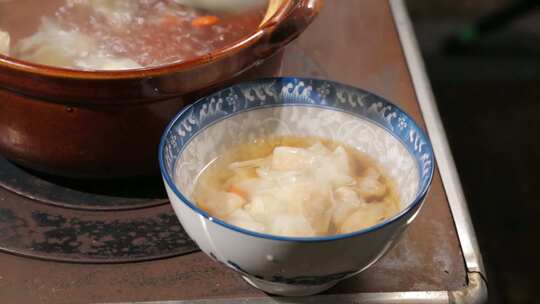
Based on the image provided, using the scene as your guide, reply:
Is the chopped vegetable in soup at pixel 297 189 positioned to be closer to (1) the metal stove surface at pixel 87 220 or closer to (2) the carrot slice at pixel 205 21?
(1) the metal stove surface at pixel 87 220

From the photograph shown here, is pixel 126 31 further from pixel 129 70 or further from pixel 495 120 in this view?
pixel 495 120

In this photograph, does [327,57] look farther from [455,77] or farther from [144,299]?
[455,77]

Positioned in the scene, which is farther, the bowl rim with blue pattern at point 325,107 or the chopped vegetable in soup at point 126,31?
the chopped vegetable in soup at point 126,31

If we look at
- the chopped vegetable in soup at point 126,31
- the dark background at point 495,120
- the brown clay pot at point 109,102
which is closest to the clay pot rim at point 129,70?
the brown clay pot at point 109,102

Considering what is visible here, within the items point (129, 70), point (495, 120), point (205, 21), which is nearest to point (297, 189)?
point (129, 70)

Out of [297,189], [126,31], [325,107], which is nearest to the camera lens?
[297,189]

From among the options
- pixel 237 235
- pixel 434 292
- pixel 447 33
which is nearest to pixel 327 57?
pixel 434 292

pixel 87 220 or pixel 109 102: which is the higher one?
pixel 109 102

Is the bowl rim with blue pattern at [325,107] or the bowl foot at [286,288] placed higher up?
the bowl rim with blue pattern at [325,107]
